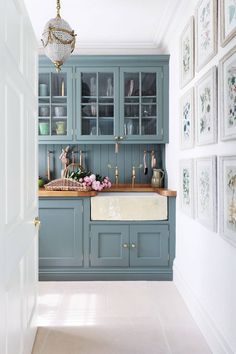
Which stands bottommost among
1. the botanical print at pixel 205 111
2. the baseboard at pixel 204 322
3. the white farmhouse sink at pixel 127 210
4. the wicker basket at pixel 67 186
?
the baseboard at pixel 204 322

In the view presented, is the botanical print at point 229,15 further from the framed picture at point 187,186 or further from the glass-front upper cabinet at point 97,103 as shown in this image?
the glass-front upper cabinet at point 97,103

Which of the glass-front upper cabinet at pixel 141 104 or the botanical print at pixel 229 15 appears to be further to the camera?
the glass-front upper cabinet at pixel 141 104

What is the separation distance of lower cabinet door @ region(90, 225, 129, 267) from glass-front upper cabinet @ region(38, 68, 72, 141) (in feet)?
3.58

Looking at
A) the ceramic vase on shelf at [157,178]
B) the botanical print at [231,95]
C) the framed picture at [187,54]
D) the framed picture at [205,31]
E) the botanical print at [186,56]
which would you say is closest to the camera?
the botanical print at [231,95]

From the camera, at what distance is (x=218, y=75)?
2.03 metres

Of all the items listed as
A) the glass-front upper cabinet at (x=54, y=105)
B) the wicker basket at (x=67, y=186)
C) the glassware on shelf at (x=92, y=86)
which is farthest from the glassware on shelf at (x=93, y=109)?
the wicker basket at (x=67, y=186)

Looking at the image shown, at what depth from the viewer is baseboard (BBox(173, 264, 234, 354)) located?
6.48 feet

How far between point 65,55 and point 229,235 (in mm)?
1651

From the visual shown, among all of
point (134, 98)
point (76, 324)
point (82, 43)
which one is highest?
point (82, 43)

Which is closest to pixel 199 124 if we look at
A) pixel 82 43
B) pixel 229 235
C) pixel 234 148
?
pixel 234 148

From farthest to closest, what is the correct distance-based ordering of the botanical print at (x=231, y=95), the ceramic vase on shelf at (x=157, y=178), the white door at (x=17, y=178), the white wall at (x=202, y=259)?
the ceramic vase on shelf at (x=157, y=178), the white wall at (x=202, y=259), the botanical print at (x=231, y=95), the white door at (x=17, y=178)

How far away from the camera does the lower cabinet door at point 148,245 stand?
11.3 ft

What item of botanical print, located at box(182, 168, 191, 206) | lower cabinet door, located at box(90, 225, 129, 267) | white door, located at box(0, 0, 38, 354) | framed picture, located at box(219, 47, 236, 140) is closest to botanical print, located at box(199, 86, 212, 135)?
framed picture, located at box(219, 47, 236, 140)

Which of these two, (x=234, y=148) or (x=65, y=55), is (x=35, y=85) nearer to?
(x=65, y=55)
